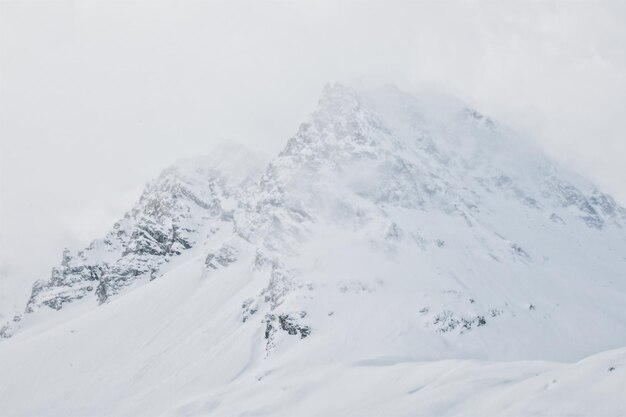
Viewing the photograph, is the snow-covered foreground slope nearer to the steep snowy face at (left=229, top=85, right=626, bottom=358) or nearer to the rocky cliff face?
the rocky cliff face

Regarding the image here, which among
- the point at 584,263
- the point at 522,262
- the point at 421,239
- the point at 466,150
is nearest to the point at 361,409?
the point at 421,239

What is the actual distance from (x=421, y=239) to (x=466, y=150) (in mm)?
90618

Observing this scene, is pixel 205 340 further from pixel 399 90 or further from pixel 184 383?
pixel 399 90

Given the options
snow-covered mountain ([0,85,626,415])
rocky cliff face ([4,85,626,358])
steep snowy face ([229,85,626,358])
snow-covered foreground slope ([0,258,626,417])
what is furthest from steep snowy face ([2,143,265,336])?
steep snowy face ([229,85,626,358])

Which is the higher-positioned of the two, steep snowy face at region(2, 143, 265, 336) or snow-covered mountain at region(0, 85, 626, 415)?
steep snowy face at region(2, 143, 265, 336)

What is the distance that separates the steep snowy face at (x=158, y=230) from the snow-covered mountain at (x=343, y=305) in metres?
0.88

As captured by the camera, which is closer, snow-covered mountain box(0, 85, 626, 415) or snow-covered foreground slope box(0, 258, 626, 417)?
snow-covered foreground slope box(0, 258, 626, 417)

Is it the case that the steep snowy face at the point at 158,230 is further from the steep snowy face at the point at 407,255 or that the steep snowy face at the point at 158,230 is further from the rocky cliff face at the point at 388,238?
the steep snowy face at the point at 407,255

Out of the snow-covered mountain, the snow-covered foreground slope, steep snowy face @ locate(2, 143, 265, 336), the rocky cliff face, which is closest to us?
the snow-covered foreground slope

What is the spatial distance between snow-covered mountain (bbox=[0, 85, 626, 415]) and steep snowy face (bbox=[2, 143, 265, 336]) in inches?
34.8

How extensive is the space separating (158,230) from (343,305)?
8261 cm

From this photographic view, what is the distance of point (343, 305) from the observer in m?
73.2

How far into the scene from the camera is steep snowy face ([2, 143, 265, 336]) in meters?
136

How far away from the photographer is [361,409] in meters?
37.7
